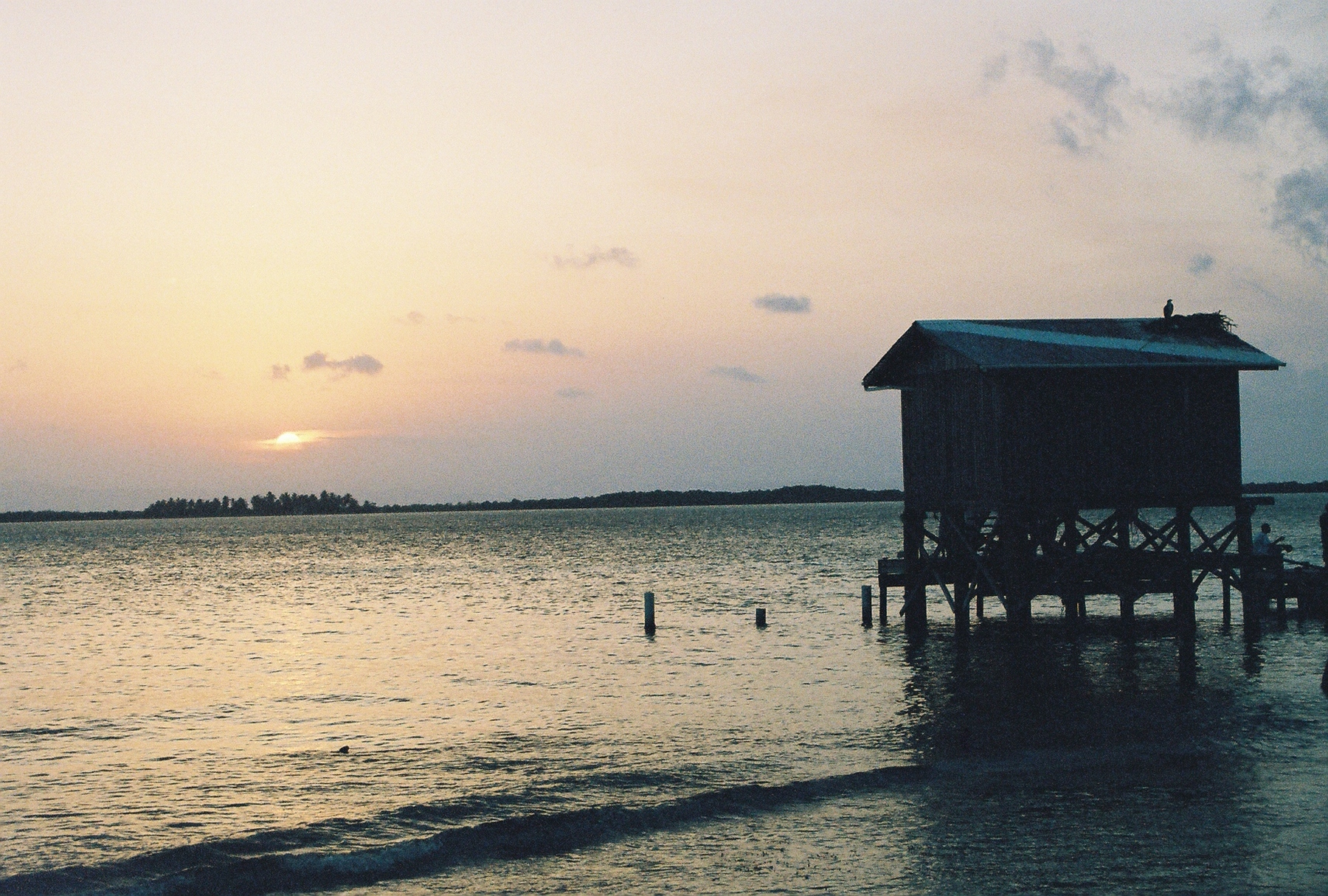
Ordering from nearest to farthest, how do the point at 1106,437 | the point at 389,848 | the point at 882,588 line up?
A: the point at 389,848 < the point at 1106,437 < the point at 882,588

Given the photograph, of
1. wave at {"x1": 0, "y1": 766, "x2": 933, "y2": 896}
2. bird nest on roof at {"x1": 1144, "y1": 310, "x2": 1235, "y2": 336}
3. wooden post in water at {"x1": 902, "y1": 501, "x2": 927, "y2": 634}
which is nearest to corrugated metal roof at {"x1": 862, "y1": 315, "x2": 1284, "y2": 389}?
bird nest on roof at {"x1": 1144, "y1": 310, "x2": 1235, "y2": 336}

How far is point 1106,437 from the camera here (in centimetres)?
2584

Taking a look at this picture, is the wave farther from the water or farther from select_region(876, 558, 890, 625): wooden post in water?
select_region(876, 558, 890, 625): wooden post in water

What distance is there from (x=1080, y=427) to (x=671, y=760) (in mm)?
13186

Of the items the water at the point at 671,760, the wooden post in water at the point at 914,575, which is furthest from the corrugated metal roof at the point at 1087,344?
the water at the point at 671,760

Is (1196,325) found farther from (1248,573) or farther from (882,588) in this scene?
(882,588)

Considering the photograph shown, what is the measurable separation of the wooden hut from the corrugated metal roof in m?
0.05

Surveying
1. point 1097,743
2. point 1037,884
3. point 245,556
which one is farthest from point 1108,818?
point 245,556

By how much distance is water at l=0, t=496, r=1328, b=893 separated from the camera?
12297 mm

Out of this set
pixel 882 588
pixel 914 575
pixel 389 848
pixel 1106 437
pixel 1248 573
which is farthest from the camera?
pixel 882 588

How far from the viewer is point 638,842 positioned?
44.0 ft

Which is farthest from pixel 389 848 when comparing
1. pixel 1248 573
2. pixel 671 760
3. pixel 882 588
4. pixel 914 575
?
pixel 1248 573

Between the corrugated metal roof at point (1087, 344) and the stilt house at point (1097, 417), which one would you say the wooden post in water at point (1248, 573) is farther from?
the corrugated metal roof at point (1087, 344)

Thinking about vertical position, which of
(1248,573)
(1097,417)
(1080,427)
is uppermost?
(1097,417)
